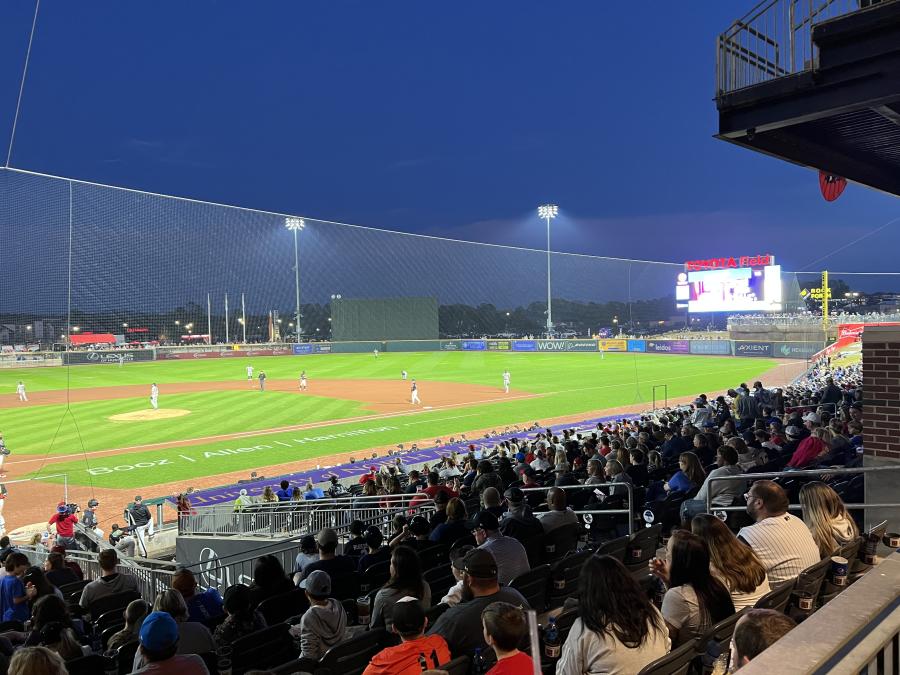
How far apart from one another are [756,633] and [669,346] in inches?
2632

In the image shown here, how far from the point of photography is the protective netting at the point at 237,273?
83.8 feet

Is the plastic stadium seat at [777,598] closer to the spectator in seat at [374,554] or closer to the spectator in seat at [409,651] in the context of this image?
the spectator in seat at [409,651]

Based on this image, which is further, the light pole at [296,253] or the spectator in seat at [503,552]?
the light pole at [296,253]

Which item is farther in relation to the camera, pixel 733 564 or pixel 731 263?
pixel 731 263

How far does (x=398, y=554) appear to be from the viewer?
4742 millimetres

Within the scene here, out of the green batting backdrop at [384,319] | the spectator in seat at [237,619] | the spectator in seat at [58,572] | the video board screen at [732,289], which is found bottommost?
the spectator in seat at [58,572]

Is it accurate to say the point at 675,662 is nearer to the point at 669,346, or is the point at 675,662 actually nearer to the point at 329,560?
the point at 329,560

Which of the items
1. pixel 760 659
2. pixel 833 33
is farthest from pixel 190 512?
pixel 760 659

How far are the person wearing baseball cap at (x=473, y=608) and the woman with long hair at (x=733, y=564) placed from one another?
1.12 meters

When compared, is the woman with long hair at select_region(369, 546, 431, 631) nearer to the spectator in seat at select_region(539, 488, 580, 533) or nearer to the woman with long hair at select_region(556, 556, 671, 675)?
the woman with long hair at select_region(556, 556, 671, 675)

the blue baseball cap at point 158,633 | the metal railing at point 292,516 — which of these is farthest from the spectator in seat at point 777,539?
the metal railing at point 292,516

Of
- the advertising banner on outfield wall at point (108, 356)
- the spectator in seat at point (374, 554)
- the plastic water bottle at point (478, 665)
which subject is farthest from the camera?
the advertising banner on outfield wall at point (108, 356)

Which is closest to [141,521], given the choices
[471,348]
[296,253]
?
[296,253]

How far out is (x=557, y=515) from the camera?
702 centimetres
